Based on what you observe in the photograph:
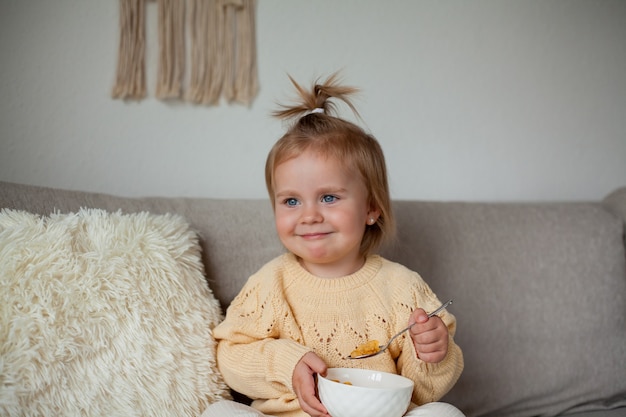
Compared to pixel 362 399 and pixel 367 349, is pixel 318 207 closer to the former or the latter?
pixel 367 349

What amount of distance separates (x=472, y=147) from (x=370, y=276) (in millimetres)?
935

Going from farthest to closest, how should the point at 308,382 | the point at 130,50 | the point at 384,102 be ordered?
the point at 384,102 < the point at 130,50 < the point at 308,382

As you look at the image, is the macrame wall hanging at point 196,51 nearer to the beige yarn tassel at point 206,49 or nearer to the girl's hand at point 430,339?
the beige yarn tassel at point 206,49

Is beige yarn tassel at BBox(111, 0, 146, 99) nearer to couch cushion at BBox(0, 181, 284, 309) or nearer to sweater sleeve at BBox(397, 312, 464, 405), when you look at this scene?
couch cushion at BBox(0, 181, 284, 309)

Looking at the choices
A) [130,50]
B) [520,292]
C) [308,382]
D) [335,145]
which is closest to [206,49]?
[130,50]

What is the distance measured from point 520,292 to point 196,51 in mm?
1149

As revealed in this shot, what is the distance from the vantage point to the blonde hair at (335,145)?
4.15 ft

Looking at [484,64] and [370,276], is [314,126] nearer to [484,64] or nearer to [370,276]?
[370,276]

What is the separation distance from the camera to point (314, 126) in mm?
1291

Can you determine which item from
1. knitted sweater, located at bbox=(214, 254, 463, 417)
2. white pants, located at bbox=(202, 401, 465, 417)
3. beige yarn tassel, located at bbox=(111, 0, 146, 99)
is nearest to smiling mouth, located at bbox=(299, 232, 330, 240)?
knitted sweater, located at bbox=(214, 254, 463, 417)

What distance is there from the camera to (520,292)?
1.65 meters

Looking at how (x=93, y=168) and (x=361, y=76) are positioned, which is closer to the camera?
(x=93, y=168)

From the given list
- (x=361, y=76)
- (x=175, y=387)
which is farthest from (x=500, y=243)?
(x=175, y=387)

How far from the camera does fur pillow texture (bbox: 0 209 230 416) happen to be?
3.33ft
